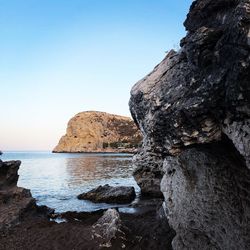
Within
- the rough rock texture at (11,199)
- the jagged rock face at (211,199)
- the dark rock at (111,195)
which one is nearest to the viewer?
the jagged rock face at (211,199)

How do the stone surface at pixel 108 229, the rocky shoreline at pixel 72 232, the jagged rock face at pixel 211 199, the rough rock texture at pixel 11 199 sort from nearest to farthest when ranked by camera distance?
the jagged rock face at pixel 211 199 → the rocky shoreline at pixel 72 232 → the stone surface at pixel 108 229 → the rough rock texture at pixel 11 199

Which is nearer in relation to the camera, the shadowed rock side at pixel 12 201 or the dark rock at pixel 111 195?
the shadowed rock side at pixel 12 201

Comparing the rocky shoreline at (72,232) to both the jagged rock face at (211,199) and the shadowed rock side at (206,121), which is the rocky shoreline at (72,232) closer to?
the shadowed rock side at (206,121)

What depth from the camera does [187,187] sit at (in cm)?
1187

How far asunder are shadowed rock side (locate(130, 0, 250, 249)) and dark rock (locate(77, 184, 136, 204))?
17789mm

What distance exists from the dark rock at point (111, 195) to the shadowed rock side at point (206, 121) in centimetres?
1779

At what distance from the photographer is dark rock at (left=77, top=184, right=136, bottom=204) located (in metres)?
30.6

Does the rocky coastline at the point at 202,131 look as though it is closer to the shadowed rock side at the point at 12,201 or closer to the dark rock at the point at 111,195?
the shadowed rock side at the point at 12,201

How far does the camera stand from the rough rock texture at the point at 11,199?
19158mm

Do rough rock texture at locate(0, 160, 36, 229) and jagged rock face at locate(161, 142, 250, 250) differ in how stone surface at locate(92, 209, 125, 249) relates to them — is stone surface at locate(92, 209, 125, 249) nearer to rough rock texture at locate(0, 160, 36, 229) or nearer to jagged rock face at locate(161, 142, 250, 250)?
jagged rock face at locate(161, 142, 250, 250)

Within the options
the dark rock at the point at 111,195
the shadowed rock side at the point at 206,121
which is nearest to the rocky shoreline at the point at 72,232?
the shadowed rock side at the point at 206,121

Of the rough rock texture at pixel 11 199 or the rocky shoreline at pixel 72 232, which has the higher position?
the rough rock texture at pixel 11 199

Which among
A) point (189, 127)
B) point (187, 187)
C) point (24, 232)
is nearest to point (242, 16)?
point (189, 127)

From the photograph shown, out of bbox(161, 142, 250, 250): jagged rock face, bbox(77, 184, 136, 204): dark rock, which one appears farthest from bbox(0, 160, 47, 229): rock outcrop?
bbox(161, 142, 250, 250): jagged rock face
